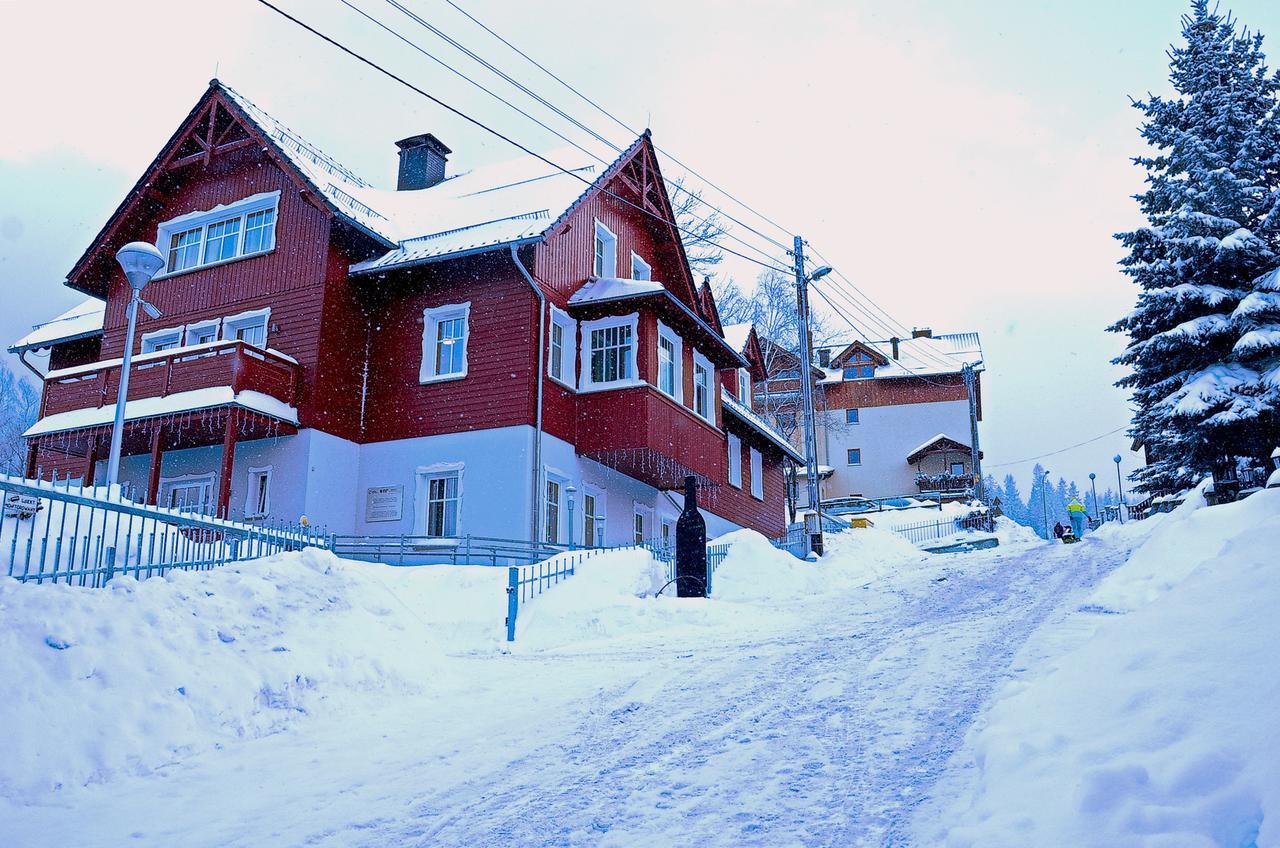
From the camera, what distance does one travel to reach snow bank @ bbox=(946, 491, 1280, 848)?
374cm

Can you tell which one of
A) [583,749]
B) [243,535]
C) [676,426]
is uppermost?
[676,426]

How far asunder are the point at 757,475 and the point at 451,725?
971 inches

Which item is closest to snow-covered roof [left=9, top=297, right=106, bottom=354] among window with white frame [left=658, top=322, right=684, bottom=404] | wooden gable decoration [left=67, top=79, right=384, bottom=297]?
wooden gable decoration [left=67, top=79, right=384, bottom=297]

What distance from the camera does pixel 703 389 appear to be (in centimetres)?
2439

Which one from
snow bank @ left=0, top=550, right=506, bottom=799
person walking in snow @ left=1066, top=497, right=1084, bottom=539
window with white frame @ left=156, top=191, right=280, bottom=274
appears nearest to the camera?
snow bank @ left=0, top=550, right=506, bottom=799

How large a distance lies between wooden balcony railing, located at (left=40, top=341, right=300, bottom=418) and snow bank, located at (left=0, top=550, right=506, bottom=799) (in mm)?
10373

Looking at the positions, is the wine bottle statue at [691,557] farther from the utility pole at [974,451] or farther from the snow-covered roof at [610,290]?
the utility pole at [974,451]

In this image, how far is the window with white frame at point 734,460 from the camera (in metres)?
29.3

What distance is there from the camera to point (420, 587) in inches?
559

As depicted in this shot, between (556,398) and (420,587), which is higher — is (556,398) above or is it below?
above

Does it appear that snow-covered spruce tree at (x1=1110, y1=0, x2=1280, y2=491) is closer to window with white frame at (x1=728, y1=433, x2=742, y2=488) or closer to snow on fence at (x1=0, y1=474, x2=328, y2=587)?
window with white frame at (x1=728, y1=433, x2=742, y2=488)

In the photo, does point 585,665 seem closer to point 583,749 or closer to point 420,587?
point 583,749

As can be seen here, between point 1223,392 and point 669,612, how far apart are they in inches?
589

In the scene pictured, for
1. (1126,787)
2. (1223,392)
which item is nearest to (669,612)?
(1126,787)
